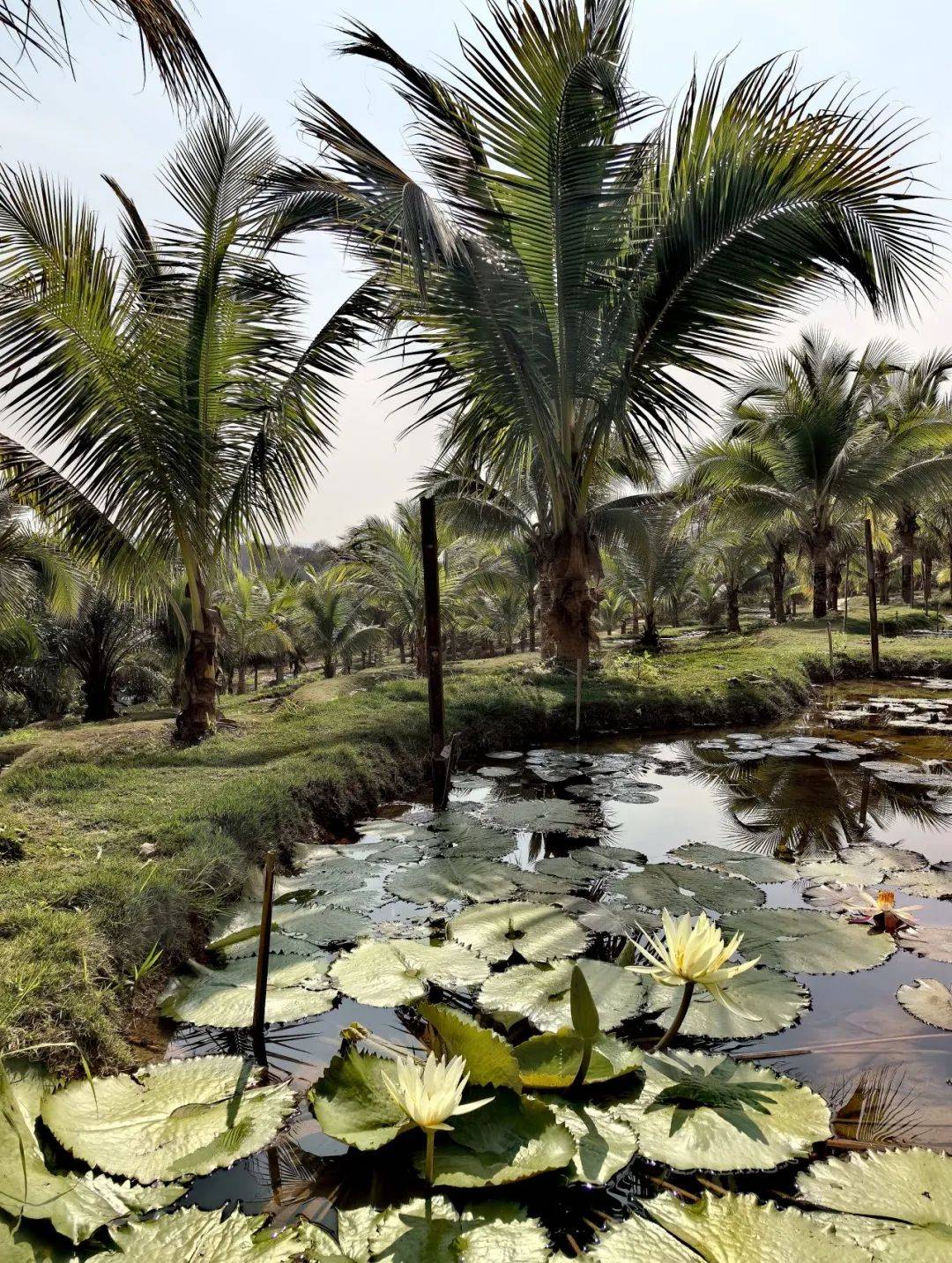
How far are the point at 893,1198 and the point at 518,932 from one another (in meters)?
1.49

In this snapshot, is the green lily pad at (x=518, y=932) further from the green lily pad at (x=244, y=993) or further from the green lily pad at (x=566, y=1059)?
the green lily pad at (x=566, y=1059)

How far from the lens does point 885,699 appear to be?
8891 millimetres

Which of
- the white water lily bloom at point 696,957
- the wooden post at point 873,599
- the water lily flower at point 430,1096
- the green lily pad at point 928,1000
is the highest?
the wooden post at point 873,599

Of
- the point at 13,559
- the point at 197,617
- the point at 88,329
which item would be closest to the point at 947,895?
the point at 197,617

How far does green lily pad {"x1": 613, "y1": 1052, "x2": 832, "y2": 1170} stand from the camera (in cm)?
160

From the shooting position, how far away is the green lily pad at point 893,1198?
4.31 feet

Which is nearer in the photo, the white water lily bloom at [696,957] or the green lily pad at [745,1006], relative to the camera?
the white water lily bloom at [696,957]

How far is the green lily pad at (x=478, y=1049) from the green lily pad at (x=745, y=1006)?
30.0 inches

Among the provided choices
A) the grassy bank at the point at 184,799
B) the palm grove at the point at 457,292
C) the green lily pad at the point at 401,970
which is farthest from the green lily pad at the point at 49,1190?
the palm grove at the point at 457,292

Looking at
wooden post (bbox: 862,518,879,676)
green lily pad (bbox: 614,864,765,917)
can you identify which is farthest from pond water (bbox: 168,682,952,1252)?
wooden post (bbox: 862,518,879,676)

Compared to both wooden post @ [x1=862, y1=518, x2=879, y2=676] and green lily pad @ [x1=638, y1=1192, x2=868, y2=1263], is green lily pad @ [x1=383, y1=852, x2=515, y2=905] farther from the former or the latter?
wooden post @ [x1=862, y1=518, x2=879, y2=676]

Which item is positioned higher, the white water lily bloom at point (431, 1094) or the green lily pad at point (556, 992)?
the white water lily bloom at point (431, 1094)

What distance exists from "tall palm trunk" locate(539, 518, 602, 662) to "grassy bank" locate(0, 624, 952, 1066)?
0.65 meters

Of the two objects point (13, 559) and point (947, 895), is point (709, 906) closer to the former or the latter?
point (947, 895)
